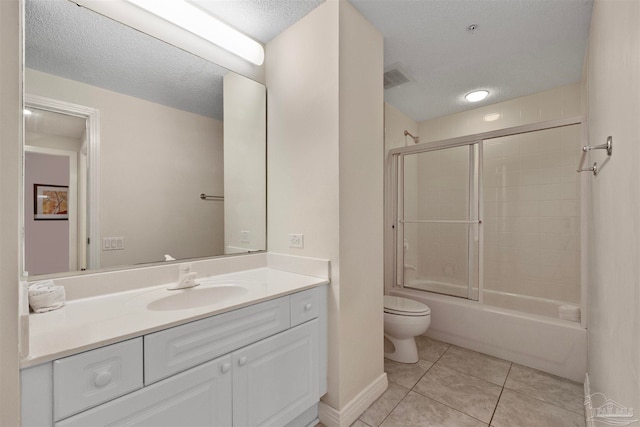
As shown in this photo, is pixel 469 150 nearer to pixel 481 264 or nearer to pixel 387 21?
pixel 481 264

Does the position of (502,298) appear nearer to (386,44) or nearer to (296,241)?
(296,241)

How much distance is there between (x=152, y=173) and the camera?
4.76 feet

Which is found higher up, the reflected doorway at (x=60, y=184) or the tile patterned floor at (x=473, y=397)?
the reflected doorway at (x=60, y=184)

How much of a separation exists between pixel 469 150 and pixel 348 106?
1713 mm

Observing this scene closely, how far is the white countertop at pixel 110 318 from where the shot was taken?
75 cm

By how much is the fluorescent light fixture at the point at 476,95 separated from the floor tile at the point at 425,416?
268cm

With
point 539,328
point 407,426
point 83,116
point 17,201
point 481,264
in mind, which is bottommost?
point 407,426

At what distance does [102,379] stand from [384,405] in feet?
4.99

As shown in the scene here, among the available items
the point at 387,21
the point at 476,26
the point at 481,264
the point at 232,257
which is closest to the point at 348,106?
the point at 387,21

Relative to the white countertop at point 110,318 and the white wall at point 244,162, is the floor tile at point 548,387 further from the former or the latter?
the white wall at point 244,162

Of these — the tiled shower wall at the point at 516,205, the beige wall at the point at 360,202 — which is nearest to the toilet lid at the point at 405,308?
the beige wall at the point at 360,202

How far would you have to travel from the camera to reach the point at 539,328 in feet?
6.63

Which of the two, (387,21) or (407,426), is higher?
(387,21)

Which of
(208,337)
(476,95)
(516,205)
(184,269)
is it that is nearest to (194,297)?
(184,269)
